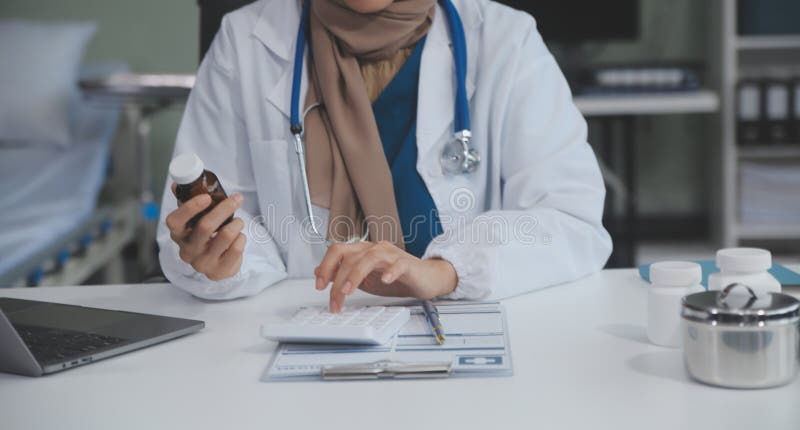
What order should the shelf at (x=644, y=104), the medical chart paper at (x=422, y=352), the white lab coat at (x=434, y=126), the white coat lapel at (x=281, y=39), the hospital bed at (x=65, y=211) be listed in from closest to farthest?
1. the medical chart paper at (x=422, y=352)
2. the white lab coat at (x=434, y=126)
3. the white coat lapel at (x=281, y=39)
4. the hospital bed at (x=65, y=211)
5. the shelf at (x=644, y=104)

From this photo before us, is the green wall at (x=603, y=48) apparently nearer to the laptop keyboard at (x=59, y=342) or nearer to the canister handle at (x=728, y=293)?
the laptop keyboard at (x=59, y=342)

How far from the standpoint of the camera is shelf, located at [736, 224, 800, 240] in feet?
9.96

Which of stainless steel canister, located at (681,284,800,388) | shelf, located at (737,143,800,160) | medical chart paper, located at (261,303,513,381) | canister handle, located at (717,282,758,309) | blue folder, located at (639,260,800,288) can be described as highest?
canister handle, located at (717,282,758,309)

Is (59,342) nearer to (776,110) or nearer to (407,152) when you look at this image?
(407,152)

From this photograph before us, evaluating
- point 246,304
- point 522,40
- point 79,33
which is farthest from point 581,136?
point 79,33

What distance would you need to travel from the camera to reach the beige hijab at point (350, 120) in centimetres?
128

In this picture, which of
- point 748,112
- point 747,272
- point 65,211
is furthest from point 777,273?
point 748,112

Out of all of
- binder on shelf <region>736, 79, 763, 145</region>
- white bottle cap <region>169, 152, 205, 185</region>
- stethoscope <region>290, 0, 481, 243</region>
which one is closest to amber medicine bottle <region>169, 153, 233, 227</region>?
white bottle cap <region>169, 152, 205, 185</region>

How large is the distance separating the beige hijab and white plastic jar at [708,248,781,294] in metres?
0.62

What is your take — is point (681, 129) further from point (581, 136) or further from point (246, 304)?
point (246, 304)

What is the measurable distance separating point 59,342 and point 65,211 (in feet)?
5.50

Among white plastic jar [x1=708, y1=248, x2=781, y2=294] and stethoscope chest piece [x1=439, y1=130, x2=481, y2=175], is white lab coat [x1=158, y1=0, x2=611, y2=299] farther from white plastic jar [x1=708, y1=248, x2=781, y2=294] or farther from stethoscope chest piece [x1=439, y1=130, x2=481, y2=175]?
white plastic jar [x1=708, y1=248, x2=781, y2=294]

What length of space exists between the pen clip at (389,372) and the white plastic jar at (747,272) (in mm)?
241

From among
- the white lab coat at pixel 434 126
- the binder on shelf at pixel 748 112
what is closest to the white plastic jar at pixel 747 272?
the white lab coat at pixel 434 126
